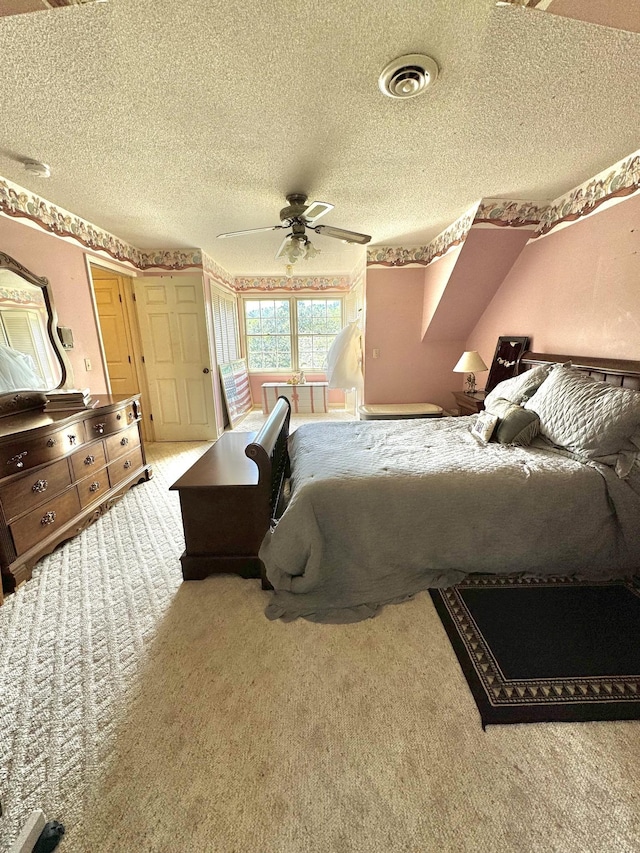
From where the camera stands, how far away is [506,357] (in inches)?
126

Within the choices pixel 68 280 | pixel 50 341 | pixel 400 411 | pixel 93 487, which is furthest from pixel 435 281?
pixel 93 487

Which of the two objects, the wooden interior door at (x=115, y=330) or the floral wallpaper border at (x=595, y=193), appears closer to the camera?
the floral wallpaper border at (x=595, y=193)

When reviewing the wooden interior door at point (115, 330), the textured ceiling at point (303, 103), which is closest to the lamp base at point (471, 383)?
the textured ceiling at point (303, 103)

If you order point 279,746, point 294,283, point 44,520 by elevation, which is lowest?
point 279,746

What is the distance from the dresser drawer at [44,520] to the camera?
1854 millimetres

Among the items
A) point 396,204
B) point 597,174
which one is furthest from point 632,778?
point 396,204

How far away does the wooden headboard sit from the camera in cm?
196

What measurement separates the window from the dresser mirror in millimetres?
3754

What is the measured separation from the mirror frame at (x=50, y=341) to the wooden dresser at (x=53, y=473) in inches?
0.6

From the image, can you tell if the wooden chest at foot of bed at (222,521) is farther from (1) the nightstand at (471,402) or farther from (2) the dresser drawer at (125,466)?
(1) the nightstand at (471,402)

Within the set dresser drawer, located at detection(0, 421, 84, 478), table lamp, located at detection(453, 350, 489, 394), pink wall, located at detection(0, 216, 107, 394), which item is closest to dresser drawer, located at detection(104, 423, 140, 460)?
dresser drawer, located at detection(0, 421, 84, 478)

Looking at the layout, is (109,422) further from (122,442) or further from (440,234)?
(440,234)

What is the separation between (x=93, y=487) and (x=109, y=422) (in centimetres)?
54

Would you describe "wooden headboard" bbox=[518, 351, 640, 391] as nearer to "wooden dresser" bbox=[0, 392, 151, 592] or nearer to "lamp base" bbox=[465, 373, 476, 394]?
"lamp base" bbox=[465, 373, 476, 394]
